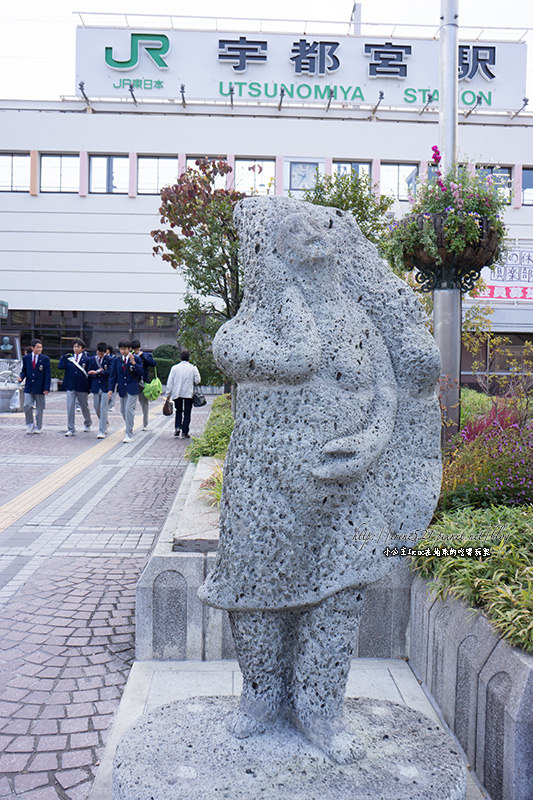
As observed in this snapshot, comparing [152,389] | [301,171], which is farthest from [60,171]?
[152,389]

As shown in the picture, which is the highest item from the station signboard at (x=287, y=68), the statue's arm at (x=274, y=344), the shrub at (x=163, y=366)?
the station signboard at (x=287, y=68)

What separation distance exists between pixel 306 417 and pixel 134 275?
2149 centimetres

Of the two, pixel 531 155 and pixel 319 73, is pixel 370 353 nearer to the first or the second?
pixel 319 73

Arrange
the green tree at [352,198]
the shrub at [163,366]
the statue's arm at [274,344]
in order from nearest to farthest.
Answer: the statue's arm at [274,344], the green tree at [352,198], the shrub at [163,366]

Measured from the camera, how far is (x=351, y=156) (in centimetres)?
2169

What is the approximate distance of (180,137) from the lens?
2148 centimetres

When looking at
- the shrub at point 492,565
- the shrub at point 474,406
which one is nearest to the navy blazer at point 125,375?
the shrub at point 474,406

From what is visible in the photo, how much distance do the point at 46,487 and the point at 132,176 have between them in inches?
662

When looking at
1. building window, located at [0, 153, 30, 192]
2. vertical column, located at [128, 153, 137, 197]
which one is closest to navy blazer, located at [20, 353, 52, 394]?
vertical column, located at [128, 153, 137, 197]

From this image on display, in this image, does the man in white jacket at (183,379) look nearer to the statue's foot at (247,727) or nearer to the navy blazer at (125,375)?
the navy blazer at (125,375)

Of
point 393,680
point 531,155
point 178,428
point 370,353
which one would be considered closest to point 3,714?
point 393,680

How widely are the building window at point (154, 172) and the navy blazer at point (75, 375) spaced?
12105mm

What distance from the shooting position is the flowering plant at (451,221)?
5730mm

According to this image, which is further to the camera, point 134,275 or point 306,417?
point 134,275
